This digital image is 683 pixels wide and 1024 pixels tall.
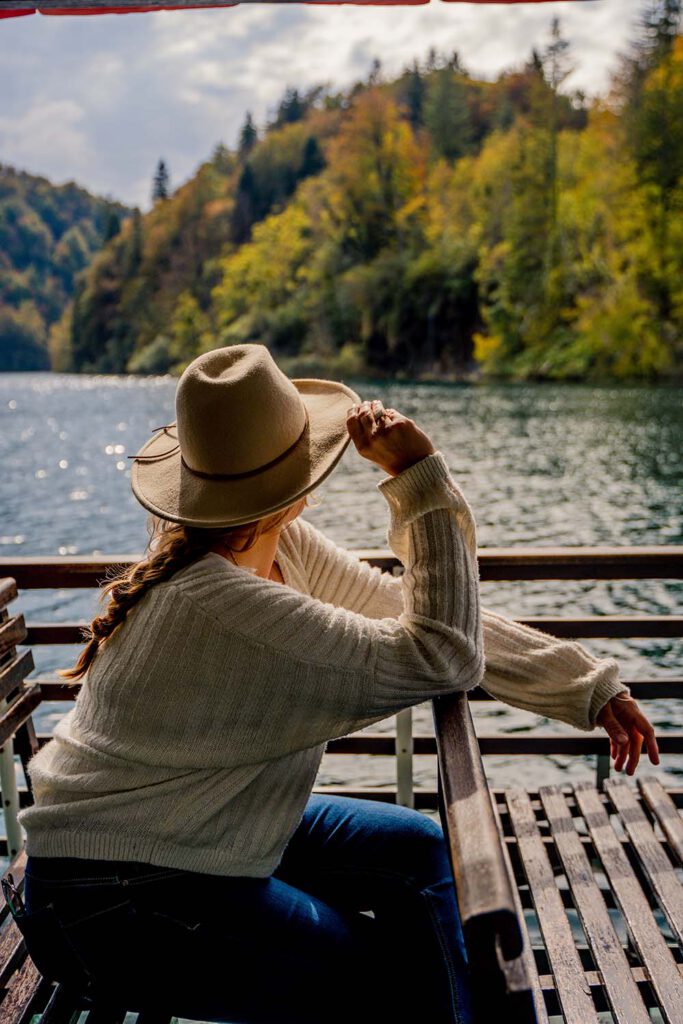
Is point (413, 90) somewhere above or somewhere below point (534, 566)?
above

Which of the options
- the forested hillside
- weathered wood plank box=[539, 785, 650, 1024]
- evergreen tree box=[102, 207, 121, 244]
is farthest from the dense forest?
weathered wood plank box=[539, 785, 650, 1024]

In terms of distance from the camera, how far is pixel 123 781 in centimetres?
140

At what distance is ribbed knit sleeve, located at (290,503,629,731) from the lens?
1.76m

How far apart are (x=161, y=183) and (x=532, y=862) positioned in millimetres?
117580

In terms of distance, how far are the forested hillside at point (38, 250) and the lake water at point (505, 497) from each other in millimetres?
74513

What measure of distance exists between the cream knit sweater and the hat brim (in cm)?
8

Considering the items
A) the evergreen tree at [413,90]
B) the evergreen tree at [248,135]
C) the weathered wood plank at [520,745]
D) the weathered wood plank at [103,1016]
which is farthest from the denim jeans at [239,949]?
the evergreen tree at [248,135]

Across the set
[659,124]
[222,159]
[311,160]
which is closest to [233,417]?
[659,124]

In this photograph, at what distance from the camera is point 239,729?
1.38 meters

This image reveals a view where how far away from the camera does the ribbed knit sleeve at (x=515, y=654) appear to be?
1757 mm

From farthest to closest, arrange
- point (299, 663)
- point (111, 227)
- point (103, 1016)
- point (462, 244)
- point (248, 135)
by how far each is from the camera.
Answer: point (248, 135) → point (111, 227) → point (462, 244) → point (103, 1016) → point (299, 663)

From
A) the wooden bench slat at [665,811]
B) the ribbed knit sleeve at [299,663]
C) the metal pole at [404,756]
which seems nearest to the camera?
the ribbed knit sleeve at [299,663]

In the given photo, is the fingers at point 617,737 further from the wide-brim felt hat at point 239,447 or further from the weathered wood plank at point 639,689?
the weathered wood plank at point 639,689

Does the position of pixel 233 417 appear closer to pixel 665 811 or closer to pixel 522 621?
pixel 522 621
